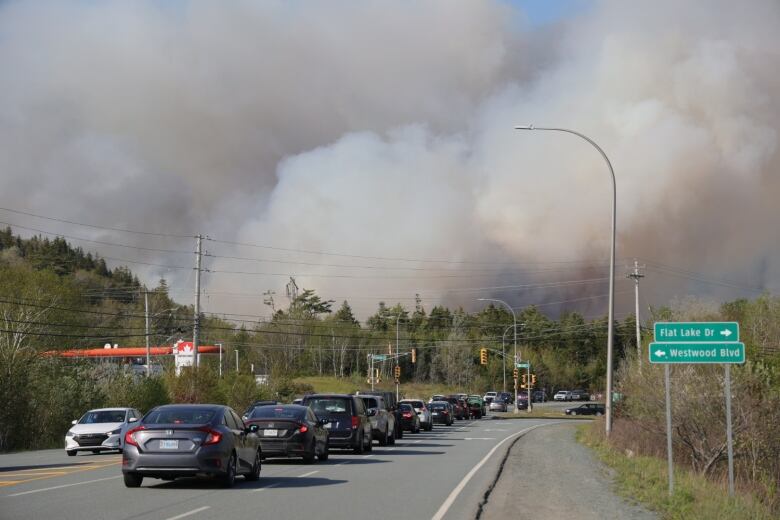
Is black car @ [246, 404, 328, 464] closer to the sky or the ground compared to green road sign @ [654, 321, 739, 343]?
closer to the ground

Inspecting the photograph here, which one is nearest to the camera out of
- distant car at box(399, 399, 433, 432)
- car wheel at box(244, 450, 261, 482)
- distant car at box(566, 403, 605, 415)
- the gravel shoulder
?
the gravel shoulder

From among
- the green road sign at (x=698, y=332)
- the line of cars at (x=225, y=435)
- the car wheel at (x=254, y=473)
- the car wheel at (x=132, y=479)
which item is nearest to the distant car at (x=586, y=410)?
the line of cars at (x=225, y=435)

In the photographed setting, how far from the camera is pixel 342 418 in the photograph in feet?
95.6

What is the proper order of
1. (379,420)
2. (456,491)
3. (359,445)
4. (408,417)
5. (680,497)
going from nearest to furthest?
(680,497)
(456,491)
(359,445)
(379,420)
(408,417)

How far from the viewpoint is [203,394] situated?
184 feet

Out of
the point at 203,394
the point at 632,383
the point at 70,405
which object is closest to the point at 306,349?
the point at 203,394

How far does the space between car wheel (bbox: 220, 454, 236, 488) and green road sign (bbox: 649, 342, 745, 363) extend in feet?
26.3

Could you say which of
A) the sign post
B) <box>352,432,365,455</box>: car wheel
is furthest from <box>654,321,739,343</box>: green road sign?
<box>352,432,365,455</box>: car wheel

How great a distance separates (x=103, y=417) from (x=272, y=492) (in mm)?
17521

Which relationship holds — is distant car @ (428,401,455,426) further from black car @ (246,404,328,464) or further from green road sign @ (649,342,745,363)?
green road sign @ (649,342,745,363)

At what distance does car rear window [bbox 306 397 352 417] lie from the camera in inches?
1158

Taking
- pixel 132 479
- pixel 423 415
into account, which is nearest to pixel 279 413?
pixel 132 479

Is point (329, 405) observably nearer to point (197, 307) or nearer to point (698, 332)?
point (698, 332)

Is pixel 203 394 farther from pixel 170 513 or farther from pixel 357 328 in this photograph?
pixel 357 328
